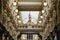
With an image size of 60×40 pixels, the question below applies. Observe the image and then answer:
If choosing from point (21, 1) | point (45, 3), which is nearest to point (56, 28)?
point (45, 3)

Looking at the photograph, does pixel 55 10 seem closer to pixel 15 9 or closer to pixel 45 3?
pixel 45 3

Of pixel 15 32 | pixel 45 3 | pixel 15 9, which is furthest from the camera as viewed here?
pixel 15 32

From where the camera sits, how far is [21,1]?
123ft

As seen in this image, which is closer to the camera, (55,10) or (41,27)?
(55,10)

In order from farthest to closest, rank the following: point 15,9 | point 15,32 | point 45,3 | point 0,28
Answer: point 15,32, point 15,9, point 45,3, point 0,28

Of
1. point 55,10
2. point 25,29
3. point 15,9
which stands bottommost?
point 25,29

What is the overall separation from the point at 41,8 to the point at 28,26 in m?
8.94

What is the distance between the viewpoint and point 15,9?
1545 inches

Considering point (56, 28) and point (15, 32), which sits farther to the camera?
point (15, 32)

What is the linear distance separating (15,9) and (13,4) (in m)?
2.63

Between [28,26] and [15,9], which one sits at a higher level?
[15,9]

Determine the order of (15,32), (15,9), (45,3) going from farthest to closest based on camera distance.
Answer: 1. (15,32)
2. (15,9)
3. (45,3)

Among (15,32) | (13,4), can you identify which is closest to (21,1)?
(13,4)

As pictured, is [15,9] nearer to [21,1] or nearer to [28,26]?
[21,1]
